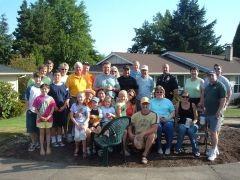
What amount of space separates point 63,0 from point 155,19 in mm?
20753

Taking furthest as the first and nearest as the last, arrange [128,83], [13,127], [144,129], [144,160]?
[13,127]
[128,83]
[144,129]
[144,160]

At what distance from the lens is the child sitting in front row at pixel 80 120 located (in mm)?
9469

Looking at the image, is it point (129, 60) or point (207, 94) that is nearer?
point (207, 94)

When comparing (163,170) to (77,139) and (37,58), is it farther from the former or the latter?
(37,58)

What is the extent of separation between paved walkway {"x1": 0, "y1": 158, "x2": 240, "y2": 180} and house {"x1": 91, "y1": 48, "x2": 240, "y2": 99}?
27703 mm

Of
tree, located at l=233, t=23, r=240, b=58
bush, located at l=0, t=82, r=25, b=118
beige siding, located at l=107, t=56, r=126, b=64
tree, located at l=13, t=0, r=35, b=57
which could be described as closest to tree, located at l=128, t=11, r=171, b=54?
tree, located at l=233, t=23, r=240, b=58

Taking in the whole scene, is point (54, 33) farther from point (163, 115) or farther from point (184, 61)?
point (163, 115)

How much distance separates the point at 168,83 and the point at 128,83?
103cm

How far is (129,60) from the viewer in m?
38.5

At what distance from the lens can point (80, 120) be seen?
9.63 meters

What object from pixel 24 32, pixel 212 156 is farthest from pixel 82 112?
pixel 24 32

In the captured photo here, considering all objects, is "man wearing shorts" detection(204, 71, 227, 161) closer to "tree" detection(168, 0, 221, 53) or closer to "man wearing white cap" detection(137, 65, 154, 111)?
"man wearing white cap" detection(137, 65, 154, 111)

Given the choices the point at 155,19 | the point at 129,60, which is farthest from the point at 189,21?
the point at 129,60

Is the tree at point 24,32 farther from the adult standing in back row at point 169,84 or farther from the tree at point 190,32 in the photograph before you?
the adult standing in back row at point 169,84
